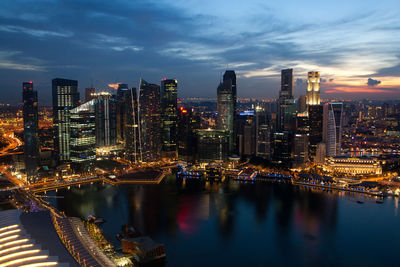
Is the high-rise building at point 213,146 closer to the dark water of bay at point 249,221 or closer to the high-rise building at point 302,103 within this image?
the dark water of bay at point 249,221

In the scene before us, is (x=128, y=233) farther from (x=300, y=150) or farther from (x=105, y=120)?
(x=105, y=120)

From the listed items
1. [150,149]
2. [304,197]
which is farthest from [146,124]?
[304,197]

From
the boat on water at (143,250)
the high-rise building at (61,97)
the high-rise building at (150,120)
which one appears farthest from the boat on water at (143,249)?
the high-rise building at (61,97)

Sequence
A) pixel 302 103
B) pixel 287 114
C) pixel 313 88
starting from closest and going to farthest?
pixel 287 114, pixel 313 88, pixel 302 103

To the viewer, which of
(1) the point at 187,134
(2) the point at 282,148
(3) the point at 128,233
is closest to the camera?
(3) the point at 128,233

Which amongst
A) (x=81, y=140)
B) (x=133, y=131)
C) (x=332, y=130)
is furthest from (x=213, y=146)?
(x=332, y=130)

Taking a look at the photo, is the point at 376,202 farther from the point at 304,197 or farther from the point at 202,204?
the point at 202,204
